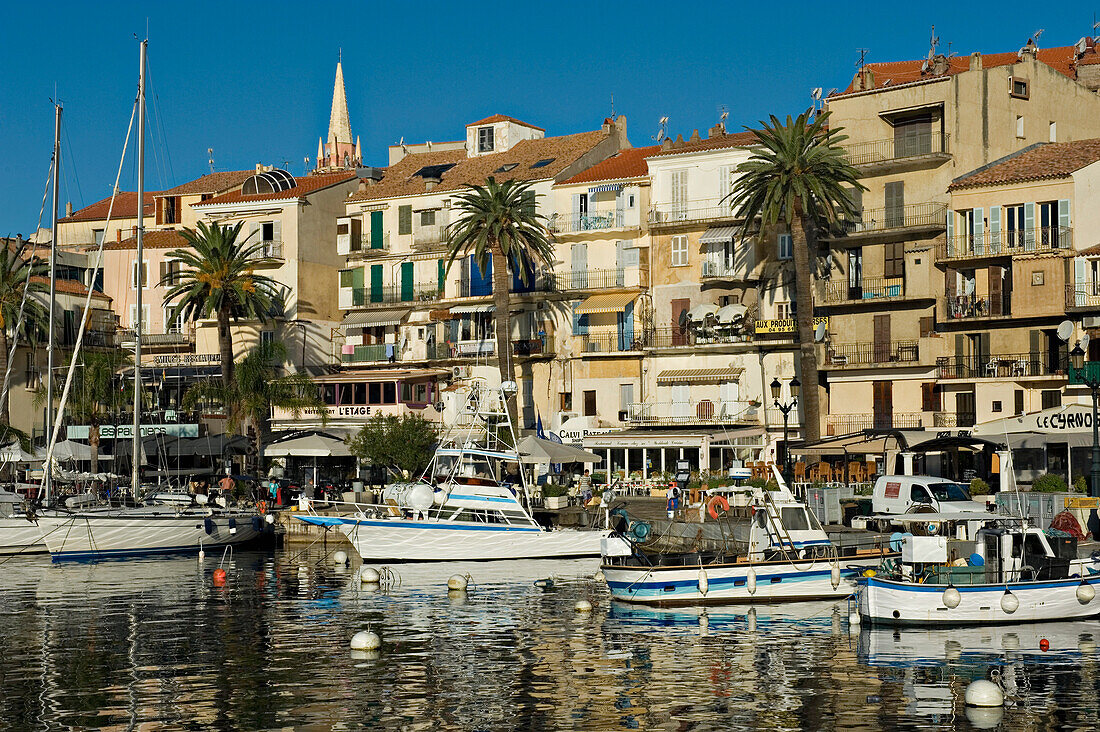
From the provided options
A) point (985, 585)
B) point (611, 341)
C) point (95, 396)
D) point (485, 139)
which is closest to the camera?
point (985, 585)

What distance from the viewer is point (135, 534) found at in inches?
1948

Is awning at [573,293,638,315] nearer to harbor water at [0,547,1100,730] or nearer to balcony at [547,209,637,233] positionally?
balcony at [547,209,637,233]

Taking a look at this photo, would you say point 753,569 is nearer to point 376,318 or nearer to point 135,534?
point 135,534

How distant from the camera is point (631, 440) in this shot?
6431cm

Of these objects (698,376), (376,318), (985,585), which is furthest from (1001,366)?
(376,318)

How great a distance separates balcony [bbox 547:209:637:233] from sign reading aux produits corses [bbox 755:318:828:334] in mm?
9354

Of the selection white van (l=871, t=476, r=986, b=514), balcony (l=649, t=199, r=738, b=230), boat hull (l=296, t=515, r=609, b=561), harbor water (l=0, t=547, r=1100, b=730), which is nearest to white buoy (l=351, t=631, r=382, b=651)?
harbor water (l=0, t=547, r=1100, b=730)

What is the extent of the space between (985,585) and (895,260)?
34.2 m

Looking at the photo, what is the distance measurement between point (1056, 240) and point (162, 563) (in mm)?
36822

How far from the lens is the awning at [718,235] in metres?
65.7

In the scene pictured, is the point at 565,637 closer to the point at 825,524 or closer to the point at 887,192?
the point at 825,524

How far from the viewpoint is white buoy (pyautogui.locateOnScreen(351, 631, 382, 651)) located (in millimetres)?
28797

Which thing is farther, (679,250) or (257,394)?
(679,250)

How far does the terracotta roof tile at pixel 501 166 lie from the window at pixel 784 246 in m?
12.7
